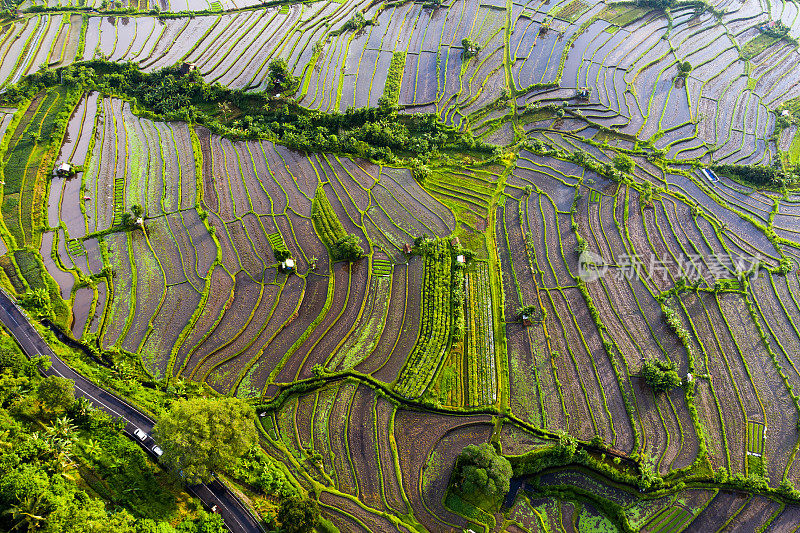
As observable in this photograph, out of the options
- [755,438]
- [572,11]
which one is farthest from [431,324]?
[572,11]

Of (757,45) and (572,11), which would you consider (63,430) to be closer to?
(572,11)

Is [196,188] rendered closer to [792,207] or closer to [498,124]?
[498,124]

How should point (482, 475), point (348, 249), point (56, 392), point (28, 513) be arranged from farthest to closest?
point (348, 249) < point (56, 392) < point (482, 475) < point (28, 513)

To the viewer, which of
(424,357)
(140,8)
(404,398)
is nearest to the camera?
(404,398)

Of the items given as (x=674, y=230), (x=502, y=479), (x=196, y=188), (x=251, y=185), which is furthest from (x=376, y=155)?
(x=502, y=479)

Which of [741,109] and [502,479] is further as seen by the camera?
[741,109]

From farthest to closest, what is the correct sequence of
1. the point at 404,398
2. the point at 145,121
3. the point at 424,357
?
the point at 145,121 < the point at 424,357 < the point at 404,398

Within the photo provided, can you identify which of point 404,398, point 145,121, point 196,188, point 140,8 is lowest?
point 404,398
